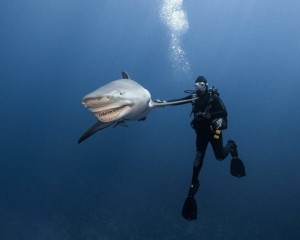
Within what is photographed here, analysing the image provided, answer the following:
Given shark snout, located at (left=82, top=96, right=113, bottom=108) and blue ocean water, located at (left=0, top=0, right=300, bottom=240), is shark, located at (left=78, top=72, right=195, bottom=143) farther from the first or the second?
blue ocean water, located at (left=0, top=0, right=300, bottom=240)

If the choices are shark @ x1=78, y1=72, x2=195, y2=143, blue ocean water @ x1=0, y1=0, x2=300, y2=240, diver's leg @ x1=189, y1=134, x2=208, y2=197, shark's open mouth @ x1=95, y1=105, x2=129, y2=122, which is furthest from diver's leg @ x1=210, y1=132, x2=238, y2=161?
blue ocean water @ x1=0, y1=0, x2=300, y2=240

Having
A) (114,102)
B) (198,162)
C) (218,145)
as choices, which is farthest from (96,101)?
(218,145)

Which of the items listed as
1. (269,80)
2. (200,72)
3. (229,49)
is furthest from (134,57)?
(269,80)

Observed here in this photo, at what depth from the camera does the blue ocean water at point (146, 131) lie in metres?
16.2

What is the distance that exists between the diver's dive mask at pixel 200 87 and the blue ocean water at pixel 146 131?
9021mm

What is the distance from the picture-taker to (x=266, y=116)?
4419cm

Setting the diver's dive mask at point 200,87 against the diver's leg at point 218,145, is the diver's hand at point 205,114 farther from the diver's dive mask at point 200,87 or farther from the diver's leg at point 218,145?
the diver's leg at point 218,145

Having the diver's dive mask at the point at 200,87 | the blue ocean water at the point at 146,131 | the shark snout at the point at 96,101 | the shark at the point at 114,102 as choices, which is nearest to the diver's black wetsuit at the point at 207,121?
the diver's dive mask at the point at 200,87

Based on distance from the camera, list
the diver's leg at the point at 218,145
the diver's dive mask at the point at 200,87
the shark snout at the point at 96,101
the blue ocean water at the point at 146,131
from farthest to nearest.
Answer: the blue ocean water at the point at 146,131, the diver's leg at the point at 218,145, the diver's dive mask at the point at 200,87, the shark snout at the point at 96,101

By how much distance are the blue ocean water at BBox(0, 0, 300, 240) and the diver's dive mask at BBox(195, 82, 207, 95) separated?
902 cm

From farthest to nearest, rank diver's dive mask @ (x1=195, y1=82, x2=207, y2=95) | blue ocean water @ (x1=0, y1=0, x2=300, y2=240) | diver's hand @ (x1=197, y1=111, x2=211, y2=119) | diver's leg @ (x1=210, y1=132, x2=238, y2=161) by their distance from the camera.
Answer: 1. blue ocean water @ (x1=0, y1=0, x2=300, y2=240)
2. diver's leg @ (x1=210, y1=132, x2=238, y2=161)
3. diver's hand @ (x1=197, y1=111, x2=211, y2=119)
4. diver's dive mask @ (x1=195, y1=82, x2=207, y2=95)

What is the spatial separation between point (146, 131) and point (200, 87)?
112 ft

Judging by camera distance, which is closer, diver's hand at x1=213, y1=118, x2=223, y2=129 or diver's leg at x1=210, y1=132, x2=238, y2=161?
diver's hand at x1=213, y1=118, x2=223, y2=129

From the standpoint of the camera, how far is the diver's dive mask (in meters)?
6.95
